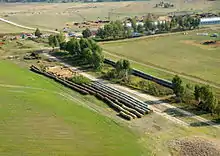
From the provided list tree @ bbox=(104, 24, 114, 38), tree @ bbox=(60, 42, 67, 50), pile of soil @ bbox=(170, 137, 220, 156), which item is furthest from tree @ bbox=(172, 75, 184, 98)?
tree @ bbox=(104, 24, 114, 38)

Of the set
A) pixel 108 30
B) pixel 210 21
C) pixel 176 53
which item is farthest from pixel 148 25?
pixel 176 53

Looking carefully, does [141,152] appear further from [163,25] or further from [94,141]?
[163,25]

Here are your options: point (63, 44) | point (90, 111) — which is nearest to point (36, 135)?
point (90, 111)

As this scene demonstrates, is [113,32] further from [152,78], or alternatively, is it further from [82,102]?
[82,102]

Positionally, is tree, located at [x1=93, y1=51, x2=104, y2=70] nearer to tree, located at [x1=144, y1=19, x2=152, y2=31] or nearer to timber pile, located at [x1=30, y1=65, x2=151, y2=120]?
timber pile, located at [x1=30, y1=65, x2=151, y2=120]

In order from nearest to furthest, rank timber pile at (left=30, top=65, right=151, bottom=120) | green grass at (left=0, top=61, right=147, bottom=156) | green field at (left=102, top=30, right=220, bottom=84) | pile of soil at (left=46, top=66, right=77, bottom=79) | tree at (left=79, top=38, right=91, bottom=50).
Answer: green grass at (left=0, top=61, right=147, bottom=156) < timber pile at (left=30, top=65, right=151, bottom=120) < pile of soil at (left=46, top=66, right=77, bottom=79) < green field at (left=102, top=30, right=220, bottom=84) < tree at (left=79, top=38, right=91, bottom=50)
